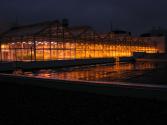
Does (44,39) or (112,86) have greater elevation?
(44,39)

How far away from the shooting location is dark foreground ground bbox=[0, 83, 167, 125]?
6.93 meters

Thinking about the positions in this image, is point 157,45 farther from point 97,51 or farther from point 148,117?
point 148,117

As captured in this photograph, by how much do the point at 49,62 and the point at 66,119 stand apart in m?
24.7

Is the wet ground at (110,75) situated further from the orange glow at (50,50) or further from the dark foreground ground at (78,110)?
the orange glow at (50,50)

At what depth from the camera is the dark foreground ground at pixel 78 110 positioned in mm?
6934

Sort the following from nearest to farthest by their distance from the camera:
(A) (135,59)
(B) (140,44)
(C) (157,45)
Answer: (A) (135,59) → (B) (140,44) → (C) (157,45)

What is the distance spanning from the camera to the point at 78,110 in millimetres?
8031

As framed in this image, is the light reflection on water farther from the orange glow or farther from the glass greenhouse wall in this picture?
the glass greenhouse wall

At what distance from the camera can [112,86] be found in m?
10.2

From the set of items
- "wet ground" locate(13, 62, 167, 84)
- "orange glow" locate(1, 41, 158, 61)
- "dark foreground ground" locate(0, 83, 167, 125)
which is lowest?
"dark foreground ground" locate(0, 83, 167, 125)

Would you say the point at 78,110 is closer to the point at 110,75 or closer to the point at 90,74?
the point at 110,75

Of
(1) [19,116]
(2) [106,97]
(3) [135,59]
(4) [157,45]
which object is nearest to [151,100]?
(2) [106,97]

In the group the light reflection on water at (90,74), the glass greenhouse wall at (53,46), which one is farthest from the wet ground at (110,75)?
the glass greenhouse wall at (53,46)

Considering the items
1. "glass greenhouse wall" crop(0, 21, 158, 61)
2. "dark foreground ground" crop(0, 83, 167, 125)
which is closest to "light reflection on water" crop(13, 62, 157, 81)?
"dark foreground ground" crop(0, 83, 167, 125)
